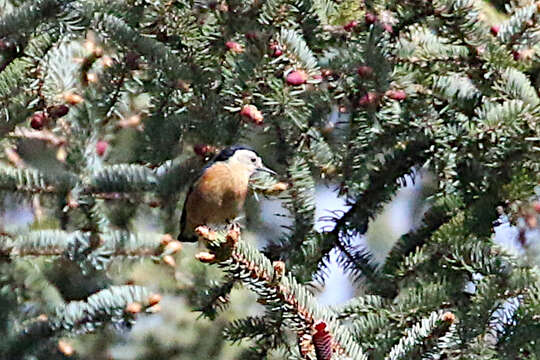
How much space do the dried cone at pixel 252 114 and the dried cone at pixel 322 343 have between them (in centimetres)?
86

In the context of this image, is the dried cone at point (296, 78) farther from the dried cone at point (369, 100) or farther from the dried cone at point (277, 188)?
the dried cone at point (277, 188)

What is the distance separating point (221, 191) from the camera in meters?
3.23

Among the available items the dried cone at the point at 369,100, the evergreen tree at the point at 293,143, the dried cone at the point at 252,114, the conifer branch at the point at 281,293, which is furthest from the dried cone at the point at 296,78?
the conifer branch at the point at 281,293

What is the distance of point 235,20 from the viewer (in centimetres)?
237

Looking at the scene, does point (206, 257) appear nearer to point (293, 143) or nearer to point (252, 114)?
point (252, 114)

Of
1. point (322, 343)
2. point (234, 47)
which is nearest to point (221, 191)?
point (234, 47)

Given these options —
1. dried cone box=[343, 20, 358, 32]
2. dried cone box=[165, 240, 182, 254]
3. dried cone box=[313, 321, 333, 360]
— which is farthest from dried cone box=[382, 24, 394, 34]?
dried cone box=[313, 321, 333, 360]

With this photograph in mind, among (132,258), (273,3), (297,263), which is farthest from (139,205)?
(273,3)

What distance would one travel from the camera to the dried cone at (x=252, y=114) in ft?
7.10

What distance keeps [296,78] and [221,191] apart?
1084 mm

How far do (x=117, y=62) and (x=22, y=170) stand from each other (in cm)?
37

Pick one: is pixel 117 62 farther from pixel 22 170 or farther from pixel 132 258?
pixel 132 258

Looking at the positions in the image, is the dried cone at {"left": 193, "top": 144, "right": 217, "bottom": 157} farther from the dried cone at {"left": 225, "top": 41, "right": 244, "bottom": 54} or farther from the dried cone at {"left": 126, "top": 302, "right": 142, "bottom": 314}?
the dried cone at {"left": 126, "top": 302, "right": 142, "bottom": 314}

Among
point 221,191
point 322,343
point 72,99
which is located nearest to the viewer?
point 322,343
